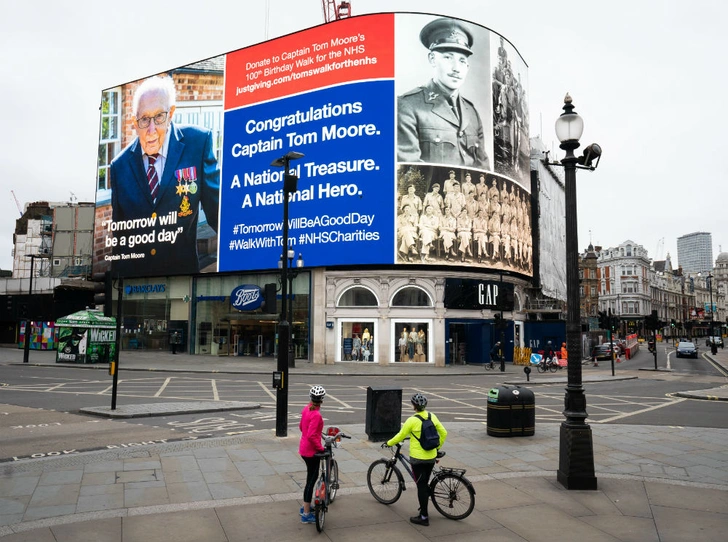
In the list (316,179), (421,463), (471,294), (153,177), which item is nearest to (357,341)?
(471,294)

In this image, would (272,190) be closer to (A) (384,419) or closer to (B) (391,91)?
(B) (391,91)

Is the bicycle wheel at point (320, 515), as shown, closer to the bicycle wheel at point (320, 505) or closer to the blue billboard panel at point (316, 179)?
the bicycle wheel at point (320, 505)

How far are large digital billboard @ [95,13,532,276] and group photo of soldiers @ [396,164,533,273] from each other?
87mm

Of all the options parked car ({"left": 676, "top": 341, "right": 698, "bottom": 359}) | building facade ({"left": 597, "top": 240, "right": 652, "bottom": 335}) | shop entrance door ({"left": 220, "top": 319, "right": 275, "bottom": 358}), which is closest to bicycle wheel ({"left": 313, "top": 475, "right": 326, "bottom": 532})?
shop entrance door ({"left": 220, "top": 319, "right": 275, "bottom": 358})

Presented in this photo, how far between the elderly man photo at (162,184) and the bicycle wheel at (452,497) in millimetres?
43253

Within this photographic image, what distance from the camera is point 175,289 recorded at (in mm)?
51719

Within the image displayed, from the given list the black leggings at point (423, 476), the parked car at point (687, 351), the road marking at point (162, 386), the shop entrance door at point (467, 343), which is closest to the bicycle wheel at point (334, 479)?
the black leggings at point (423, 476)

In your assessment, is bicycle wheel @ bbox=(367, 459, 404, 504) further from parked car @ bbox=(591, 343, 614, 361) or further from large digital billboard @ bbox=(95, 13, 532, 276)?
parked car @ bbox=(591, 343, 614, 361)

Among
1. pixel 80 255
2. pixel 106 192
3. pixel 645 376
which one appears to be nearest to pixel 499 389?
pixel 645 376

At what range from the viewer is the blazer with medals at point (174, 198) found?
4928cm

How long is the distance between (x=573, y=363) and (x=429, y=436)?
146 inches

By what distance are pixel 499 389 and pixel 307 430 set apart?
7901mm

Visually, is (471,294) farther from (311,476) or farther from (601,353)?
(311,476)

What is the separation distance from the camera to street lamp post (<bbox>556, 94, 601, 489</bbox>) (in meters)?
9.53
